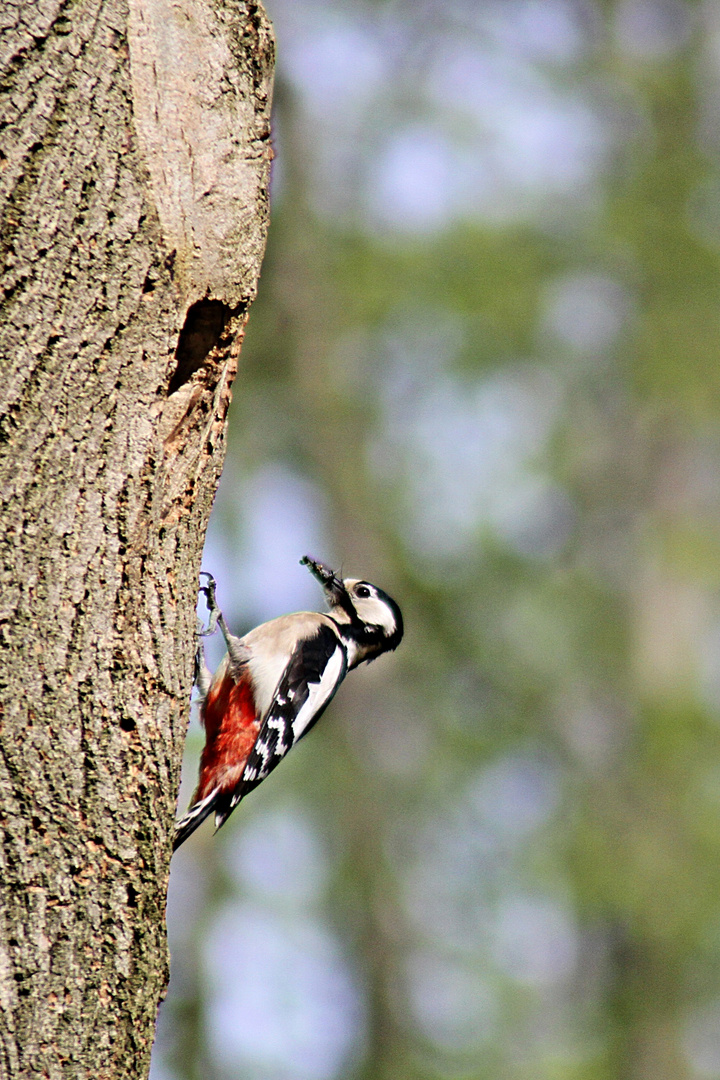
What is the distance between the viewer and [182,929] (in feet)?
33.8

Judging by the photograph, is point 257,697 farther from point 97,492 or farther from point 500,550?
point 500,550

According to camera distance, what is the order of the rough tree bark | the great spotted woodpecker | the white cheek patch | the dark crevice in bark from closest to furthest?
the rough tree bark, the dark crevice in bark, the great spotted woodpecker, the white cheek patch

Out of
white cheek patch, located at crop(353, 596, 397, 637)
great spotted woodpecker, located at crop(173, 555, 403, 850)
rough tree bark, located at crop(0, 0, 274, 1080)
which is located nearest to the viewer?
rough tree bark, located at crop(0, 0, 274, 1080)

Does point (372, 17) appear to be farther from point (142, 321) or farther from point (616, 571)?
point (142, 321)

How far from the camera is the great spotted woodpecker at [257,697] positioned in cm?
441

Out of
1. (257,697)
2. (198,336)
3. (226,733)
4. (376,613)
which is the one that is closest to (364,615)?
(376,613)

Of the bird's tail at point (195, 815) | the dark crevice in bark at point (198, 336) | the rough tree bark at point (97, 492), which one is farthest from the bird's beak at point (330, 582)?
the rough tree bark at point (97, 492)

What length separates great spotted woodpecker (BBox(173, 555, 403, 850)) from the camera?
14.5ft

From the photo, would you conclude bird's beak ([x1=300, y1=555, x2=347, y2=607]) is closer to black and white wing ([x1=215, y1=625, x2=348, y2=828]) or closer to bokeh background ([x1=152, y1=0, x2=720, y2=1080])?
black and white wing ([x1=215, y1=625, x2=348, y2=828])

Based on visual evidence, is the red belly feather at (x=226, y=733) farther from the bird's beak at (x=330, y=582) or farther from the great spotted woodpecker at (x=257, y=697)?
the bird's beak at (x=330, y=582)

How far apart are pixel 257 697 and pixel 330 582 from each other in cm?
97

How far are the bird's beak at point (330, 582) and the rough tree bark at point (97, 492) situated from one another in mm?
2649

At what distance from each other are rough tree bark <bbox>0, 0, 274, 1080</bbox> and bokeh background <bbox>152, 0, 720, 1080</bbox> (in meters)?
6.00

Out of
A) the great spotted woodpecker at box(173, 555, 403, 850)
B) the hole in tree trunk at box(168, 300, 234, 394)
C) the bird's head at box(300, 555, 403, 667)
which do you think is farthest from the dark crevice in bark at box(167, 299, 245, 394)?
the bird's head at box(300, 555, 403, 667)
